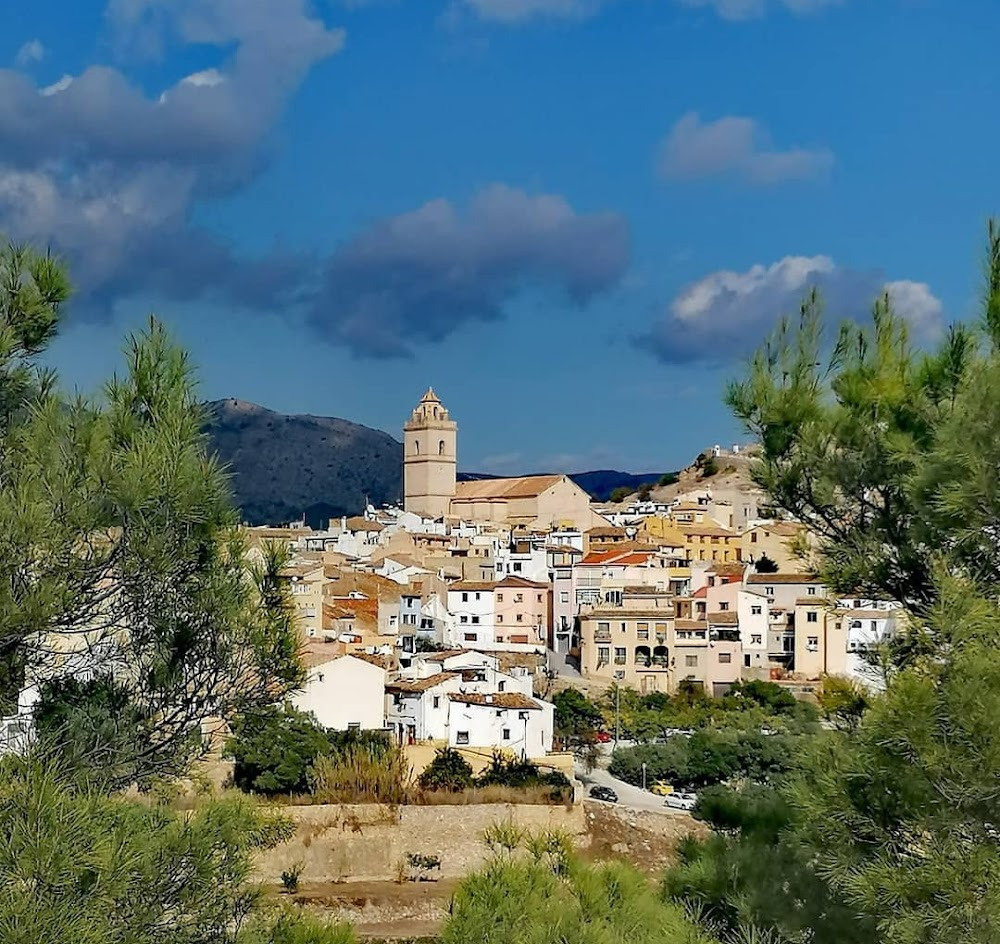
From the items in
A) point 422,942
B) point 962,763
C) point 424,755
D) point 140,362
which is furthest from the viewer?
point 424,755

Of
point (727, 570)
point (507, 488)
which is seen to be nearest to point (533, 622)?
point (727, 570)

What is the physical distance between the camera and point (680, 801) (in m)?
20.2

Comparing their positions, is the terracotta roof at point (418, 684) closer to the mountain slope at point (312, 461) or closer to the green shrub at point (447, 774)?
the green shrub at point (447, 774)

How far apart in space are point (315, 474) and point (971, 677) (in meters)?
111

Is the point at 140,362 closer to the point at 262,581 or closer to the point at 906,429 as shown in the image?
the point at 262,581

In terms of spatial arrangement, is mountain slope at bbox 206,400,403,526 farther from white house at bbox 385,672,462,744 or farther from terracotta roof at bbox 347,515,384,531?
white house at bbox 385,672,462,744

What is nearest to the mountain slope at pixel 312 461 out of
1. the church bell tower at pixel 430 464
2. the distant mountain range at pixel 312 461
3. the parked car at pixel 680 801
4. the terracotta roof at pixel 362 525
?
the distant mountain range at pixel 312 461

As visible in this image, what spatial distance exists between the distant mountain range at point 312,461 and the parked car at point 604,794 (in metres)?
82.3

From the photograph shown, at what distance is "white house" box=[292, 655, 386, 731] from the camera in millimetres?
20953

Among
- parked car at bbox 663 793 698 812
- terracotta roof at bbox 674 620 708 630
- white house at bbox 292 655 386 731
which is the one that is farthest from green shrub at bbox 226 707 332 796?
terracotta roof at bbox 674 620 708 630

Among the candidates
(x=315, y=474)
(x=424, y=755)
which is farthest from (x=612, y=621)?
(x=315, y=474)

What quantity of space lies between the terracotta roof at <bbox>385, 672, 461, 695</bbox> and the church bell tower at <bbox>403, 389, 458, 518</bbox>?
115ft

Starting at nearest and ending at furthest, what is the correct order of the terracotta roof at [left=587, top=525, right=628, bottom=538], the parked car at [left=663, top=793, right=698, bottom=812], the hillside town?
the parked car at [left=663, top=793, right=698, bottom=812]
the hillside town
the terracotta roof at [left=587, top=525, right=628, bottom=538]

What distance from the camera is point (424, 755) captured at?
64.7ft
